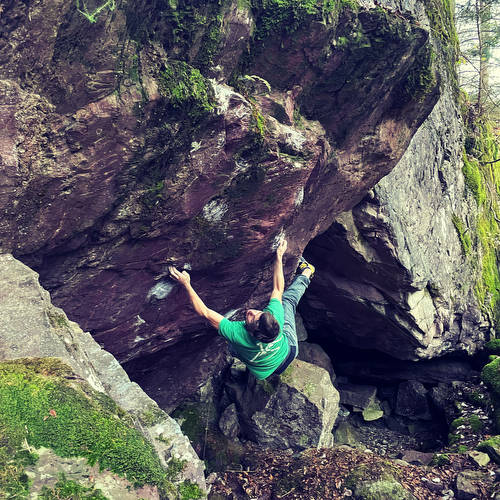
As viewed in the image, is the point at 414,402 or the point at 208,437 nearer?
the point at 208,437

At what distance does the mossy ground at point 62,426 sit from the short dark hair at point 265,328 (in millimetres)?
2696

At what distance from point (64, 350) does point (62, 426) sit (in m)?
0.99

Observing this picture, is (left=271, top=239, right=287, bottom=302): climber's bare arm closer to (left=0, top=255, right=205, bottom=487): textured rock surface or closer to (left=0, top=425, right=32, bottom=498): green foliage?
(left=0, top=255, right=205, bottom=487): textured rock surface

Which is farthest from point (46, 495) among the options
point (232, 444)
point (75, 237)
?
point (232, 444)

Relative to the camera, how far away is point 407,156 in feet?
36.5

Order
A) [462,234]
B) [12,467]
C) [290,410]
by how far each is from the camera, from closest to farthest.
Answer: [12,467]
[290,410]
[462,234]

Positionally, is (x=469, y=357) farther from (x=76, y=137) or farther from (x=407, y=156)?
(x=76, y=137)

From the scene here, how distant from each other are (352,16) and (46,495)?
7231 mm

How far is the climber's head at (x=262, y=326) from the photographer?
261 inches

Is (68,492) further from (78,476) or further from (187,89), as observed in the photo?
(187,89)

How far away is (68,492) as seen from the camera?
3445 mm

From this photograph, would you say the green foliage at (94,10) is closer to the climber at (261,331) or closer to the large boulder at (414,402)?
the climber at (261,331)

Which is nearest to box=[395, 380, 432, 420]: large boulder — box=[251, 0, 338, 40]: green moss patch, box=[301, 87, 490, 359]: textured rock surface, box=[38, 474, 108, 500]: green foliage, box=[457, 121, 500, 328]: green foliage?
box=[301, 87, 490, 359]: textured rock surface

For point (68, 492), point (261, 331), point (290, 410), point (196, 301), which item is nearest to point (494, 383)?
point (290, 410)
